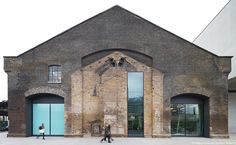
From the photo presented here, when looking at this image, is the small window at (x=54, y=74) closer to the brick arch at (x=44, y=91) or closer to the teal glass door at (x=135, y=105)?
the brick arch at (x=44, y=91)

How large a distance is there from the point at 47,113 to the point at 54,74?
4.00 meters

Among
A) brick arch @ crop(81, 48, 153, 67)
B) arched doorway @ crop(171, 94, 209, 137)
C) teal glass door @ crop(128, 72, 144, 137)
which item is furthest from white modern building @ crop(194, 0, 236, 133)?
teal glass door @ crop(128, 72, 144, 137)

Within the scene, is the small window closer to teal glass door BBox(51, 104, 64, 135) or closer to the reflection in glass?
teal glass door BBox(51, 104, 64, 135)

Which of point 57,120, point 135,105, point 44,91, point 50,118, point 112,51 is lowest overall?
point 57,120

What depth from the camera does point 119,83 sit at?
3122cm

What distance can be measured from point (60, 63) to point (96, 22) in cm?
514

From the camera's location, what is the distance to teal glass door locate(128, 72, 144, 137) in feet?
103

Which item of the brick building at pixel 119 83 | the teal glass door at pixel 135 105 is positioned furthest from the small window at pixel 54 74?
the teal glass door at pixel 135 105

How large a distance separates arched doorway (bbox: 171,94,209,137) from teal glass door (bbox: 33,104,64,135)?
10.7m

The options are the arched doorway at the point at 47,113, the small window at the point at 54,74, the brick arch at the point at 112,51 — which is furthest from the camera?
the arched doorway at the point at 47,113

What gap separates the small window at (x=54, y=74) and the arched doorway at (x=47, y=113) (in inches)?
65.0

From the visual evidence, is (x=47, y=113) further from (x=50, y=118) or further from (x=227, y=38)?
(x=227, y=38)

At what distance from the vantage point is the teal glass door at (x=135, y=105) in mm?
31500

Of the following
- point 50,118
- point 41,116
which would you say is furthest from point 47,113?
point 41,116
